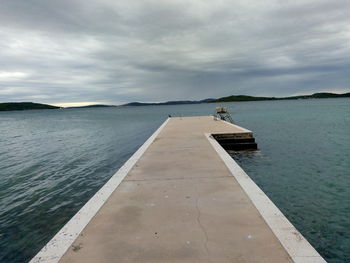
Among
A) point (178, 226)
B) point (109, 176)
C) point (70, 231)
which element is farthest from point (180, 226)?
point (109, 176)

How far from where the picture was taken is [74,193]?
1068 centimetres

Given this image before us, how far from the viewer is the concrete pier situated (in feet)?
11.7

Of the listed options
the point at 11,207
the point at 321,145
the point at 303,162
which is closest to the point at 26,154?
the point at 11,207

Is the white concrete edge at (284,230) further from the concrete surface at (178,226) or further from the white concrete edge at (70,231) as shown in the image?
the white concrete edge at (70,231)

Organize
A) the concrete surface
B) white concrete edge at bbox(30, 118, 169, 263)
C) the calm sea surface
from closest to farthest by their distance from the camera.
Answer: the concrete surface → white concrete edge at bbox(30, 118, 169, 263) → the calm sea surface

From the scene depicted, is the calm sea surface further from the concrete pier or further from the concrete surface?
the concrete surface

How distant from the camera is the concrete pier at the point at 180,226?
3.57m

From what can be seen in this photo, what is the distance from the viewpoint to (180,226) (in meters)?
4.38

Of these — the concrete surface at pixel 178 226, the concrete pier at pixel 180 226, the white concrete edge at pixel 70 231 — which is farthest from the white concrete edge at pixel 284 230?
the white concrete edge at pixel 70 231

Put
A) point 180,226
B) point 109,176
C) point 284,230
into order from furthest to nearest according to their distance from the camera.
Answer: point 109,176, point 180,226, point 284,230

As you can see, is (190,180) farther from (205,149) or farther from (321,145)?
(321,145)

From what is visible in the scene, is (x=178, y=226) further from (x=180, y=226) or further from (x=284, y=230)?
(x=284, y=230)

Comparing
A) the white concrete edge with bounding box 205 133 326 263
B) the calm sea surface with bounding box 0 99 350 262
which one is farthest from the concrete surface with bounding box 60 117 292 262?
the calm sea surface with bounding box 0 99 350 262

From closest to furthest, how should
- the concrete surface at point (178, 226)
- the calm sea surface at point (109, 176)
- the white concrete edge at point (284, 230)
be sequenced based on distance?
the white concrete edge at point (284, 230), the concrete surface at point (178, 226), the calm sea surface at point (109, 176)
